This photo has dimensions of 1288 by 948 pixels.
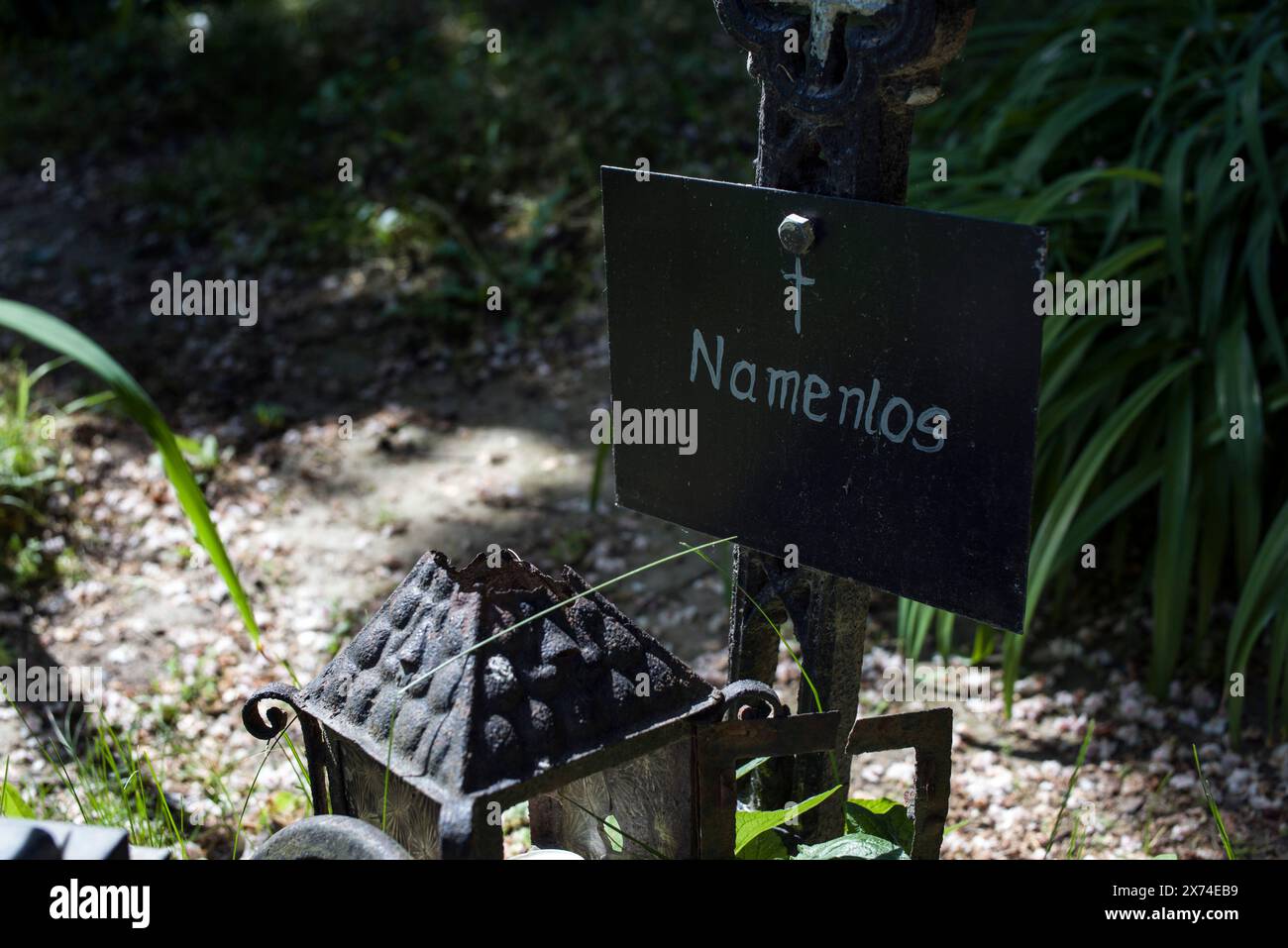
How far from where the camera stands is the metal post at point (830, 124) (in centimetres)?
128

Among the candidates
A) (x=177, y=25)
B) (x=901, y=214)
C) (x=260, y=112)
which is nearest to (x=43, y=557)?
(x=901, y=214)

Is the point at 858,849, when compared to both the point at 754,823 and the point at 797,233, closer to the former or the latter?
the point at 754,823

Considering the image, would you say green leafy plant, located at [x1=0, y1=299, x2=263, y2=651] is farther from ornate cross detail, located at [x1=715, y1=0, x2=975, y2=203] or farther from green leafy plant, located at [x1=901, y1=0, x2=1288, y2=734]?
green leafy plant, located at [x1=901, y1=0, x2=1288, y2=734]

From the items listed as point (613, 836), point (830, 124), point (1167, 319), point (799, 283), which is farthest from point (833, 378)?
point (1167, 319)

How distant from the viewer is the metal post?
50.3 inches

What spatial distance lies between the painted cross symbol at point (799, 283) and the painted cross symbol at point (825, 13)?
227 mm

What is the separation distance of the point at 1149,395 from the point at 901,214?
1.43 meters

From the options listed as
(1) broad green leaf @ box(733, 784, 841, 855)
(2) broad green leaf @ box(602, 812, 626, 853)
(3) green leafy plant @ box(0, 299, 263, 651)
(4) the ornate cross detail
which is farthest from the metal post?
(3) green leafy plant @ box(0, 299, 263, 651)

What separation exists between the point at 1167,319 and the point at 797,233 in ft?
5.49

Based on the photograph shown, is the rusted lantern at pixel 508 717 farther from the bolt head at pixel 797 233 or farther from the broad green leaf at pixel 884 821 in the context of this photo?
the bolt head at pixel 797 233

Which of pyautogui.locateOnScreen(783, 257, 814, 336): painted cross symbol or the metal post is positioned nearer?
the metal post

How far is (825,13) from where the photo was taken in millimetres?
1331

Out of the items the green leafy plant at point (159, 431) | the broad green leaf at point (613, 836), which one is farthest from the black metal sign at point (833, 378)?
the green leafy plant at point (159, 431)
